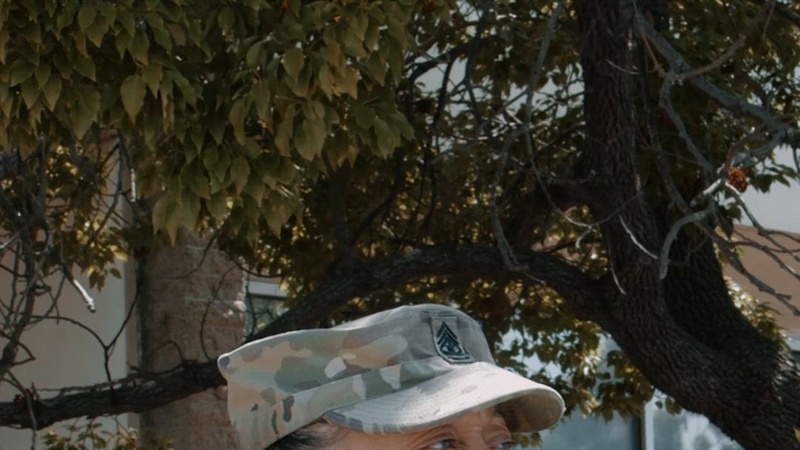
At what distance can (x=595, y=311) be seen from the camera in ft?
19.1

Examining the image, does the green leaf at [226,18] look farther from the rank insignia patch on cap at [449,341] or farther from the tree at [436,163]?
the rank insignia patch on cap at [449,341]

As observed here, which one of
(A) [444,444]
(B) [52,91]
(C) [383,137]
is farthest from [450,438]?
(C) [383,137]

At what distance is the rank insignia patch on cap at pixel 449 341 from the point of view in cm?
199

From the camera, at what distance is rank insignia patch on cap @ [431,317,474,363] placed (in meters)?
1.99

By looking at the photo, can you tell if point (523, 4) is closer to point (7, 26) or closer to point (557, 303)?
point (557, 303)

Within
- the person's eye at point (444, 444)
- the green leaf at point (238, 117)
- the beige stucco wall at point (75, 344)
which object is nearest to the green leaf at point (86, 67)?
the green leaf at point (238, 117)

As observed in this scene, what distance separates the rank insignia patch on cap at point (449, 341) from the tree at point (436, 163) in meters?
1.89

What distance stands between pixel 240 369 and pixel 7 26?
204cm

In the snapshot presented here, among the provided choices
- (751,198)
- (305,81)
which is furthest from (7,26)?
(751,198)

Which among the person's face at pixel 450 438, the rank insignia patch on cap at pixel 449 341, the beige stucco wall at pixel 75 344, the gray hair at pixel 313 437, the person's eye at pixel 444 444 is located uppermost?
the beige stucco wall at pixel 75 344

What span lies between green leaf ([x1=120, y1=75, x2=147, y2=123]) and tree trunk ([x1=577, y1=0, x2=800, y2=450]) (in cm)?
209

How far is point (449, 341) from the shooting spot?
202 cm

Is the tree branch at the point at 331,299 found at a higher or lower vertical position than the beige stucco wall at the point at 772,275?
lower

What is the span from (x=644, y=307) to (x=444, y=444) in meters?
3.75
